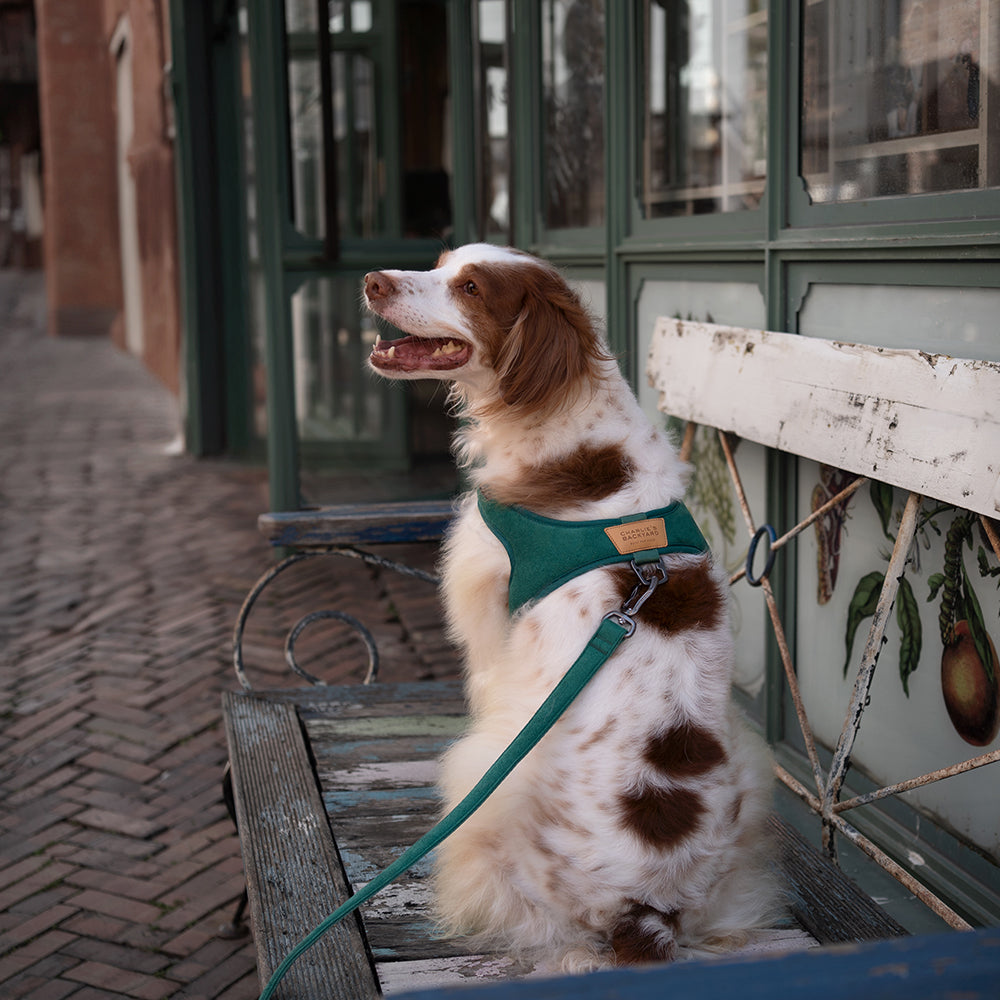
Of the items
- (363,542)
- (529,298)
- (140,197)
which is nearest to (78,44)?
(140,197)

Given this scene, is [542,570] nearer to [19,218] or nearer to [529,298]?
[529,298]

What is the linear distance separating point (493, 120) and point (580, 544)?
14.9ft

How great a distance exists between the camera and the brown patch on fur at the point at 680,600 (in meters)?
1.79

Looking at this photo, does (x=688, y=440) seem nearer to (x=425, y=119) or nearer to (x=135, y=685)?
(x=135, y=685)

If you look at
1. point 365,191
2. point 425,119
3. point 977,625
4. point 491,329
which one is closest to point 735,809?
point 977,625

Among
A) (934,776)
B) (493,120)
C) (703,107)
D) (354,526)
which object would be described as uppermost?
(493,120)

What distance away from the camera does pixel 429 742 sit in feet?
9.19

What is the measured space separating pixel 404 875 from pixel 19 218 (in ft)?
131

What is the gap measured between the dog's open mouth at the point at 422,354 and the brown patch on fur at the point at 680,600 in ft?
1.79

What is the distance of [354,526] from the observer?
3438 mm

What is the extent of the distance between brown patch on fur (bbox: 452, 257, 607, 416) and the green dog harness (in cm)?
22

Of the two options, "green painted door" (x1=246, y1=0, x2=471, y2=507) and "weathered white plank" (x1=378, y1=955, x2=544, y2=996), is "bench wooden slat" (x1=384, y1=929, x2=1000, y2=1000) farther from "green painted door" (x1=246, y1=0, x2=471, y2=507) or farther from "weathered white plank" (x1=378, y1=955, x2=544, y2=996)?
"green painted door" (x1=246, y1=0, x2=471, y2=507)

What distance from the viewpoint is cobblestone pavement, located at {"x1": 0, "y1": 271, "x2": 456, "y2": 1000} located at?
9.52 ft

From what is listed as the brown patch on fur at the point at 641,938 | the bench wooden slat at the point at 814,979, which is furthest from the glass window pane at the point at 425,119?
the bench wooden slat at the point at 814,979
